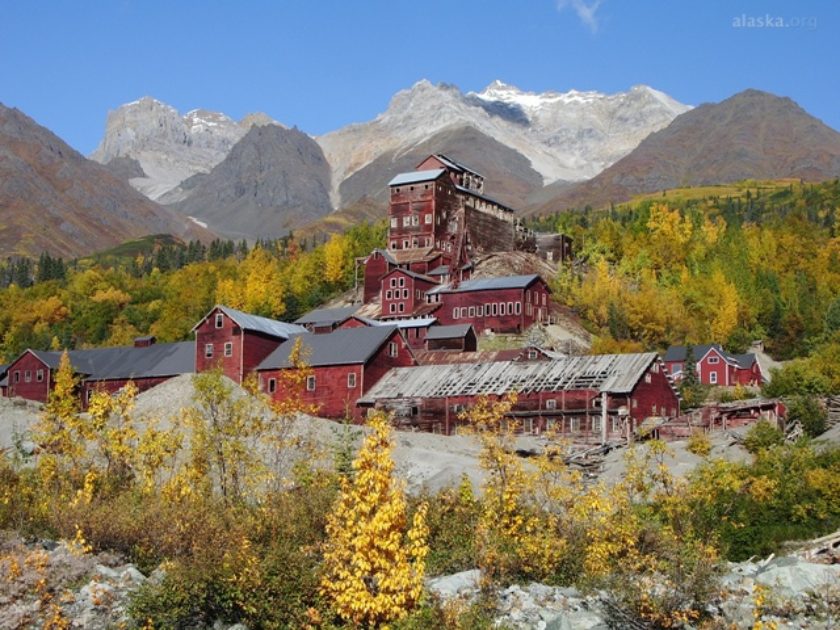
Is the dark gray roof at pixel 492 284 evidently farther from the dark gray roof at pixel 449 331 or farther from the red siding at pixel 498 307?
the dark gray roof at pixel 449 331

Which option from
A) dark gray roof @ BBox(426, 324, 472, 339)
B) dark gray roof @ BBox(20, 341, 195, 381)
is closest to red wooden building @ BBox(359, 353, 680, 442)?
dark gray roof @ BBox(426, 324, 472, 339)

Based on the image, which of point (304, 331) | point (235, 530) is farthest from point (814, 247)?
point (235, 530)

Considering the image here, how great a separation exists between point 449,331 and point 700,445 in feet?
92.2

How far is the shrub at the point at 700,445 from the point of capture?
49531 millimetres

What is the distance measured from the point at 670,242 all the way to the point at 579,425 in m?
57.2

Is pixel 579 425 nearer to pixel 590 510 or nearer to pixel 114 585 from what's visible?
pixel 590 510

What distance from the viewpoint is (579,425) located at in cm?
5625

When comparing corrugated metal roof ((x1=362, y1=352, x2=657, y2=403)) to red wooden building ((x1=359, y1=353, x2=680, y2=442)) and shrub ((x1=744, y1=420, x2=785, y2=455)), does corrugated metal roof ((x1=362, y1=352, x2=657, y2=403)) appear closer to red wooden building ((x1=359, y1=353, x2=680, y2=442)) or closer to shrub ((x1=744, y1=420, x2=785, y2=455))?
red wooden building ((x1=359, y1=353, x2=680, y2=442))

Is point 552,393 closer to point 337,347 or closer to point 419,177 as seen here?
point 337,347

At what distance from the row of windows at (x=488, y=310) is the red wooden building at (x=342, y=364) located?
1421 centimetres

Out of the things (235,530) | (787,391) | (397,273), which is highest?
(397,273)

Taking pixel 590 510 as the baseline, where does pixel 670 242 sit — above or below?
above

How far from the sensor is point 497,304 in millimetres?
81062

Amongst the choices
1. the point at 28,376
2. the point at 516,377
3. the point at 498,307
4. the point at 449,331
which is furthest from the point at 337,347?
the point at 28,376
